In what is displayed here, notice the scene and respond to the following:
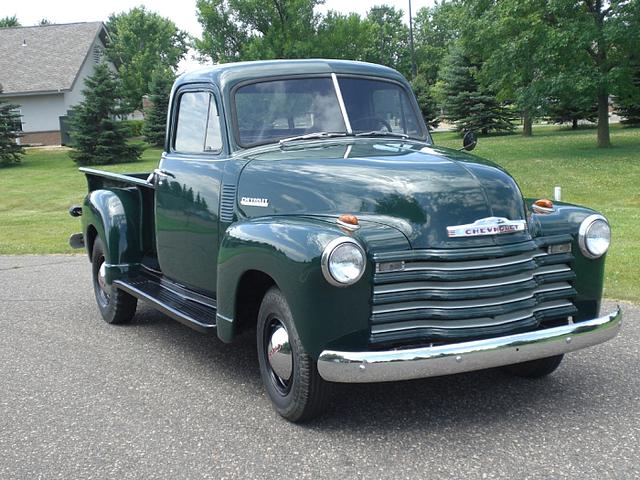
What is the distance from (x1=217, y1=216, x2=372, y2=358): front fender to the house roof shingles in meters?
37.2

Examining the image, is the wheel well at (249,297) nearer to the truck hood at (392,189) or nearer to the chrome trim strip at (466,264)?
the truck hood at (392,189)

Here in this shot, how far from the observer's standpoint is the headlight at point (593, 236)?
4.25 metres

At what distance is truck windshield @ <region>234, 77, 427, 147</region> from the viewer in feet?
16.6

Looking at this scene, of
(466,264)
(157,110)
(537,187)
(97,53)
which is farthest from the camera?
(97,53)

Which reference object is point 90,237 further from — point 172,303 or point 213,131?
point 213,131

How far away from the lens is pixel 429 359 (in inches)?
140

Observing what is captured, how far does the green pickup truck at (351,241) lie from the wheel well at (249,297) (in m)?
0.01

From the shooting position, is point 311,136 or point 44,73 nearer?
point 311,136

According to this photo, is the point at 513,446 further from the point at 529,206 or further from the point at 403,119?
the point at 403,119

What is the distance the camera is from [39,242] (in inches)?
512

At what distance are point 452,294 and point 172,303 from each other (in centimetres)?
237

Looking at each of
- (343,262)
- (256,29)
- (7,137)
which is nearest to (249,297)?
(343,262)

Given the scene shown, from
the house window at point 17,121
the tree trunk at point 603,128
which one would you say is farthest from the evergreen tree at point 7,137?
the tree trunk at point 603,128

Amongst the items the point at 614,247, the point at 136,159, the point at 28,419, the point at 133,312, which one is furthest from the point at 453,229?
the point at 136,159
